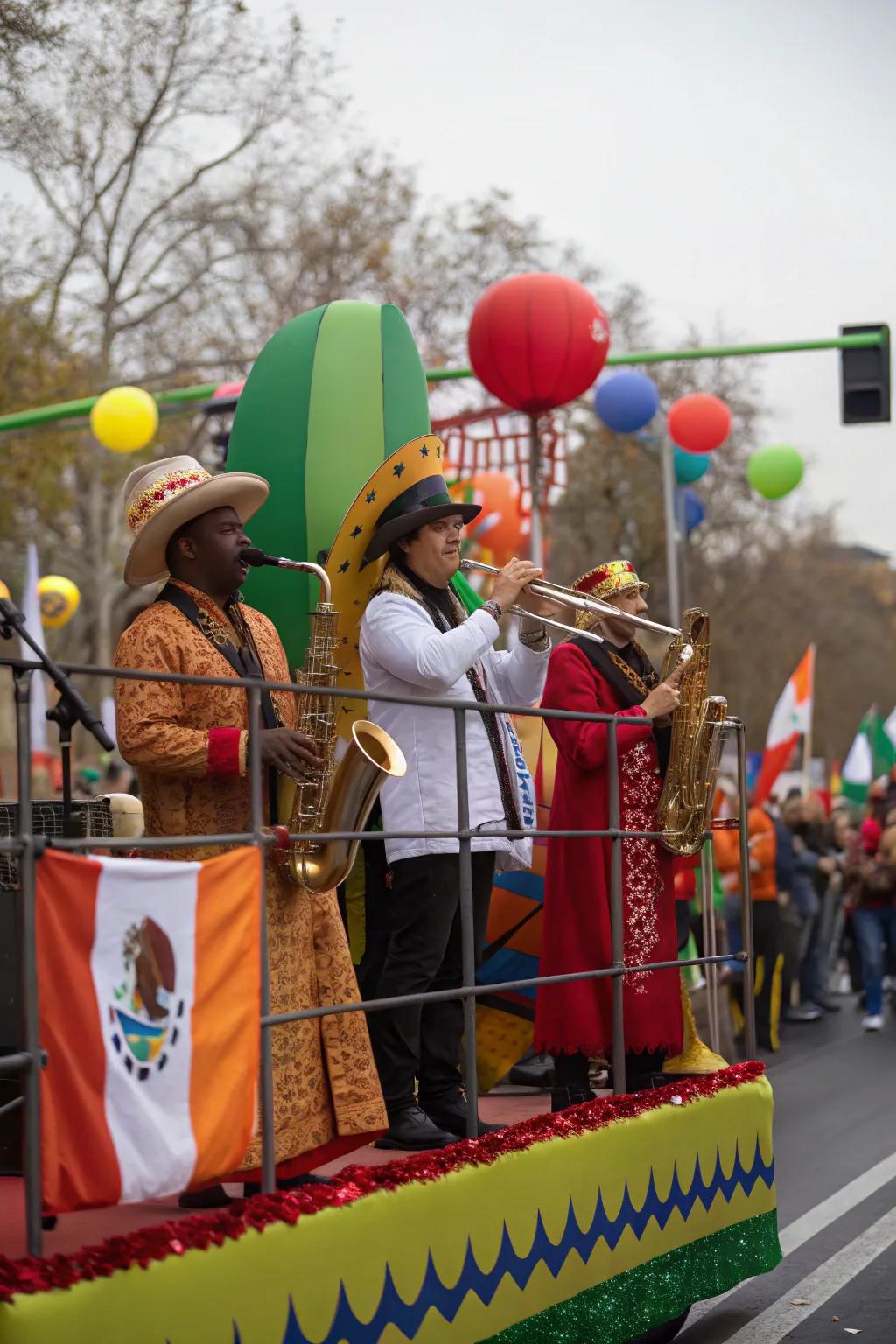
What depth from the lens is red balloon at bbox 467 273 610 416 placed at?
11.9 m

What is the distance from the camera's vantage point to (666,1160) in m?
4.95

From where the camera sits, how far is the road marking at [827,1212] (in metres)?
6.03

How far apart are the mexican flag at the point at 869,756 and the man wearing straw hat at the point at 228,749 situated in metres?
18.6

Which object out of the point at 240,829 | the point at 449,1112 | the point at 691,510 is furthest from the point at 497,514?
the point at 240,829

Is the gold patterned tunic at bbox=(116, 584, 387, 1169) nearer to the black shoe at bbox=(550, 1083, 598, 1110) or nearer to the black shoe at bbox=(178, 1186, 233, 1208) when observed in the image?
the black shoe at bbox=(178, 1186, 233, 1208)

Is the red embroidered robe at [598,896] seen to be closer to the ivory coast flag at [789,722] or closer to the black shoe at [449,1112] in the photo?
the black shoe at [449,1112]

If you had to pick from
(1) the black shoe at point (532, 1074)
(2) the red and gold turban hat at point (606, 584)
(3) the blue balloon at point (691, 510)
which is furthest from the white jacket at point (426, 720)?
(3) the blue balloon at point (691, 510)

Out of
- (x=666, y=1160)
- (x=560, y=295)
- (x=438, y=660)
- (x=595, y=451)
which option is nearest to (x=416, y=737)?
(x=438, y=660)

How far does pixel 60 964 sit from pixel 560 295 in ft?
30.9

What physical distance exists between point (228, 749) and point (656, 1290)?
1955 mm

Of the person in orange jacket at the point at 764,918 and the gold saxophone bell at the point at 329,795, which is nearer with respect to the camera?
the gold saxophone bell at the point at 329,795

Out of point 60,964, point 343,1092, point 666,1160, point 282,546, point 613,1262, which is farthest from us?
point 282,546

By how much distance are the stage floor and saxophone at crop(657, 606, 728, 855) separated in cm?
100

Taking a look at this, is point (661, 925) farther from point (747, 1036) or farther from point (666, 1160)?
point (666, 1160)
